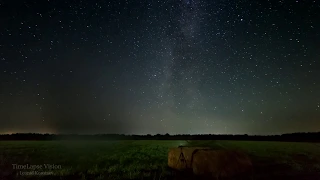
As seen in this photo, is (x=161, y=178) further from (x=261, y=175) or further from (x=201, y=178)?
(x=261, y=175)

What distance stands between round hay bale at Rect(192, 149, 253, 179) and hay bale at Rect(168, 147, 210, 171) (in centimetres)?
69

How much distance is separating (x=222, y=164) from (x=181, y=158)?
2793mm

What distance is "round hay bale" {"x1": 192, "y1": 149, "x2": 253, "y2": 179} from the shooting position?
1352 cm

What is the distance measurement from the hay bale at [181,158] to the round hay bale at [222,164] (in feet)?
2.25

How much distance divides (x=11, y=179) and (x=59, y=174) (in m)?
2.37

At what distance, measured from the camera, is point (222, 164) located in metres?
13.6

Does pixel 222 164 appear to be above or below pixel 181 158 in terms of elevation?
below

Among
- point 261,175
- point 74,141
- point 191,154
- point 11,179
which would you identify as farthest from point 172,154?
point 74,141

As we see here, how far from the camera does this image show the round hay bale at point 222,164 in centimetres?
1352

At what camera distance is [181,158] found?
15.5 meters

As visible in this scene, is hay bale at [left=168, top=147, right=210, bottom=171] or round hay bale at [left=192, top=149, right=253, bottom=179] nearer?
round hay bale at [left=192, top=149, right=253, bottom=179]

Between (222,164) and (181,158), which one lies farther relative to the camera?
(181,158)

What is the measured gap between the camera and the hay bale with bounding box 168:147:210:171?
15031 mm

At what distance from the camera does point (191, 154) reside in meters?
15.0
